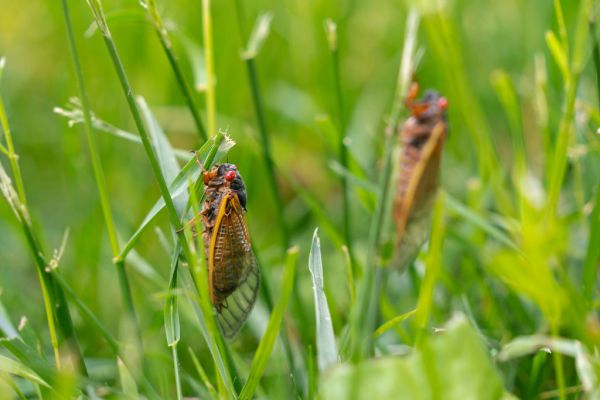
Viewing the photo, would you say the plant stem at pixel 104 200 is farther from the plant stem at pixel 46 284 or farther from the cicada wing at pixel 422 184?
the cicada wing at pixel 422 184

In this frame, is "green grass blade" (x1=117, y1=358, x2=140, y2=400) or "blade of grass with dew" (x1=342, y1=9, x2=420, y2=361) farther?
"green grass blade" (x1=117, y1=358, x2=140, y2=400)

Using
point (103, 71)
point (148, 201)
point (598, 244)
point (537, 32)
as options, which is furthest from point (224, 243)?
point (537, 32)

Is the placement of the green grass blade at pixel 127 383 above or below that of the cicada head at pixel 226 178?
below

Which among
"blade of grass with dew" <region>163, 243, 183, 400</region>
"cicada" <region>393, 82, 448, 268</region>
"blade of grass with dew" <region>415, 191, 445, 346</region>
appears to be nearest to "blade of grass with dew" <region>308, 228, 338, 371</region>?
"blade of grass with dew" <region>415, 191, 445, 346</region>

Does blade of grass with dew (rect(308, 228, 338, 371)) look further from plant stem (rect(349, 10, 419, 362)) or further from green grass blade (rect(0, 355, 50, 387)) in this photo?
green grass blade (rect(0, 355, 50, 387))

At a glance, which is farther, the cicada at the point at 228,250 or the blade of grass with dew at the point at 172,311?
the cicada at the point at 228,250

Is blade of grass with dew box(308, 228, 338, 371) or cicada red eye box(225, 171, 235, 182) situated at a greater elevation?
cicada red eye box(225, 171, 235, 182)

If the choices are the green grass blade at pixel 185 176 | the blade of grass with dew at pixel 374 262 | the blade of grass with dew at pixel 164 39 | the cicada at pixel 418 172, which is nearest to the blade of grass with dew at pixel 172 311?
the green grass blade at pixel 185 176

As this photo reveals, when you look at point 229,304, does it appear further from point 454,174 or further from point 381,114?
point 381,114
